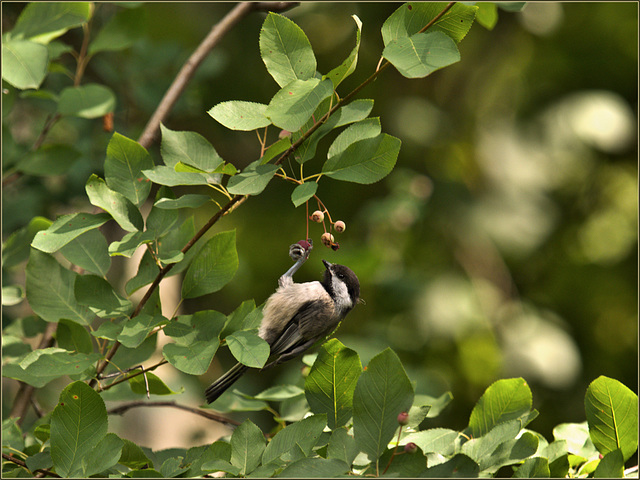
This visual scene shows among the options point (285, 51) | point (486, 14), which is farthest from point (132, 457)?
point (486, 14)

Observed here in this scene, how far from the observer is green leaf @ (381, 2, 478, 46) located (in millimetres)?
796

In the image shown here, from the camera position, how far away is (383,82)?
326 centimetres

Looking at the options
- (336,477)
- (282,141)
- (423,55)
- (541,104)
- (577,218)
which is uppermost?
(423,55)

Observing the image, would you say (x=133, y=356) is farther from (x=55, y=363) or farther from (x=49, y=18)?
(x=49, y=18)

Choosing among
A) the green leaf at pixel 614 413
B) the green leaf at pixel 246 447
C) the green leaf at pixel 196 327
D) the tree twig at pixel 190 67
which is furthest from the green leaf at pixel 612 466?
the tree twig at pixel 190 67

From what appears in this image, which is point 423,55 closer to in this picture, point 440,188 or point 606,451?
point 606,451

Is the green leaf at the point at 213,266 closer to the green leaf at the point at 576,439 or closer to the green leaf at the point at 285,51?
the green leaf at the point at 285,51

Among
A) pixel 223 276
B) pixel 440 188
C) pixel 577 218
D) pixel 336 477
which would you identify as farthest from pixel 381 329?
pixel 336 477

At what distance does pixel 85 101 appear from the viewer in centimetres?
142

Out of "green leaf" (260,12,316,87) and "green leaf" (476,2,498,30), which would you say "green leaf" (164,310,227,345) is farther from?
"green leaf" (476,2,498,30)

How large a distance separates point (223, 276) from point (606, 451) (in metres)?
0.62

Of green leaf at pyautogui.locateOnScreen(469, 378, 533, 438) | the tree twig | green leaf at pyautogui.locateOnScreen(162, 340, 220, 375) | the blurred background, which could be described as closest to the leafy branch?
the tree twig

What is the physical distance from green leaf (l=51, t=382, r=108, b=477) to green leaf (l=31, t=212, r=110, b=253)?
199mm

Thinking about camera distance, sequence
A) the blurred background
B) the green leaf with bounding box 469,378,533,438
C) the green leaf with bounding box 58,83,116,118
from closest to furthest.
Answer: the green leaf with bounding box 469,378,533,438
the green leaf with bounding box 58,83,116,118
the blurred background
